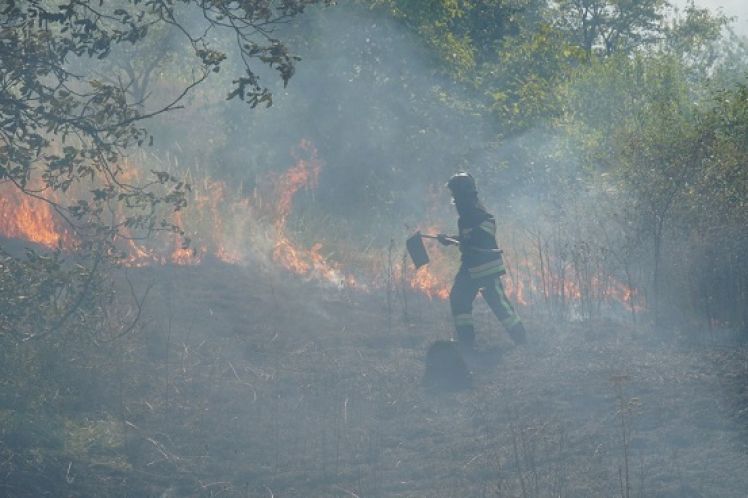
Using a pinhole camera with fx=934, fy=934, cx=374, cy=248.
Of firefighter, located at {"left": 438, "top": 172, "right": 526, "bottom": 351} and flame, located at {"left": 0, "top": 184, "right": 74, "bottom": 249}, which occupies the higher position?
flame, located at {"left": 0, "top": 184, "right": 74, "bottom": 249}

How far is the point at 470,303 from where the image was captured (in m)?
11.0

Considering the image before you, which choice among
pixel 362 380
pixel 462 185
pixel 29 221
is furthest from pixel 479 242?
pixel 29 221

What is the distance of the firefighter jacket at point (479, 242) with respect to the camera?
425 inches

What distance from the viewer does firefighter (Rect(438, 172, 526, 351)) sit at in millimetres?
10812

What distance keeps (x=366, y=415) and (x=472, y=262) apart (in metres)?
2.73

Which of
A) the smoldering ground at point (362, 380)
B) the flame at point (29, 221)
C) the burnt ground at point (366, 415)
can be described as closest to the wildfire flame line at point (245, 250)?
the flame at point (29, 221)

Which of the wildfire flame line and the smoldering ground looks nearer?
the smoldering ground

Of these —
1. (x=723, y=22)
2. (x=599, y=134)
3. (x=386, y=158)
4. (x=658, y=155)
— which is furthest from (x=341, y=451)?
(x=723, y=22)

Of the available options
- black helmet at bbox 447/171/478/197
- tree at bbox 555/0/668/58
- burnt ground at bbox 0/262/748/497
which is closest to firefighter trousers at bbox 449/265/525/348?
burnt ground at bbox 0/262/748/497

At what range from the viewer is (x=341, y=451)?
7.98 metres

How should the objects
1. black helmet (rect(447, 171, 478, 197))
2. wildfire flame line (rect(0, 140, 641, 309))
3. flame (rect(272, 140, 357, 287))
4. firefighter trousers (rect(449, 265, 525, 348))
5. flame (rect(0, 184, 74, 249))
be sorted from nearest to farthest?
black helmet (rect(447, 171, 478, 197))
firefighter trousers (rect(449, 265, 525, 348))
flame (rect(0, 184, 74, 249))
wildfire flame line (rect(0, 140, 641, 309))
flame (rect(272, 140, 357, 287))

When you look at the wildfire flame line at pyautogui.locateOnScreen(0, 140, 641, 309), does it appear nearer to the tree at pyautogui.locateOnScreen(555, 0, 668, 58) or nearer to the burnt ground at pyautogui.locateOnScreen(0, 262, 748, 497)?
the burnt ground at pyautogui.locateOnScreen(0, 262, 748, 497)

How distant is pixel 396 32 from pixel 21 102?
10.5 m

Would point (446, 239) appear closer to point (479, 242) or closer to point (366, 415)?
point (479, 242)
